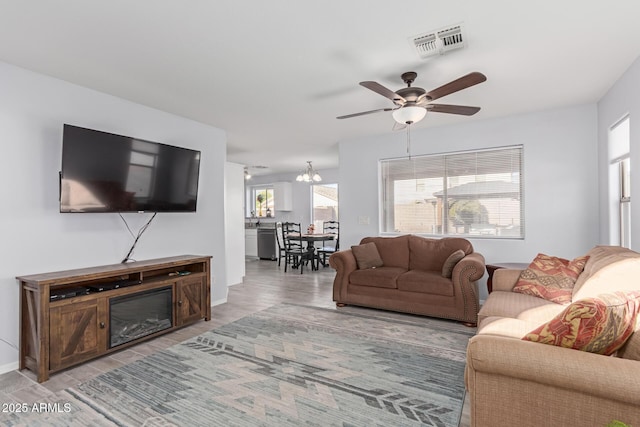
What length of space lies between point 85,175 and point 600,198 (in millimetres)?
5336

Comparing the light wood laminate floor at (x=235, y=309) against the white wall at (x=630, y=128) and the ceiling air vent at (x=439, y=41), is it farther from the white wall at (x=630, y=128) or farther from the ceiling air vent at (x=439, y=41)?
the ceiling air vent at (x=439, y=41)

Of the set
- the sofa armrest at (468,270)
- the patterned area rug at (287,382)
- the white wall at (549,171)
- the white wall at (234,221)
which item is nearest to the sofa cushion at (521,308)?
the patterned area rug at (287,382)

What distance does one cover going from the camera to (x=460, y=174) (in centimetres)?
470

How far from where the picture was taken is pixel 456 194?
4746 mm

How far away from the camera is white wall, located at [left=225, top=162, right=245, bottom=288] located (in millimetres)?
5805

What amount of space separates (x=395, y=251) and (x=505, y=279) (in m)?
1.64

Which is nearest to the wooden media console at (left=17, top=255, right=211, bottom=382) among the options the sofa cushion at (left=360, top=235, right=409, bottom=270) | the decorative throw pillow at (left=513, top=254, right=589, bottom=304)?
the sofa cushion at (left=360, top=235, right=409, bottom=270)

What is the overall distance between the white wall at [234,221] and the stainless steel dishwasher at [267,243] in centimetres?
269

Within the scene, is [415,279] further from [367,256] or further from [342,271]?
[342,271]

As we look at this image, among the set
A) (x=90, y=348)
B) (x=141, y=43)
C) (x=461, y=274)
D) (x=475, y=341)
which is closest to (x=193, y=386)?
(x=90, y=348)

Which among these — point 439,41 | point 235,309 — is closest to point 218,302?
point 235,309

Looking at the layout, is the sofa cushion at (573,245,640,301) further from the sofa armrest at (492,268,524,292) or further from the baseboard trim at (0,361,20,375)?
the baseboard trim at (0,361,20,375)

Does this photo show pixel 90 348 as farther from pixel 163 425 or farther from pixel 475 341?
pixel 475 341

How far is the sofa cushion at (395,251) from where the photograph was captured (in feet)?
15.2
